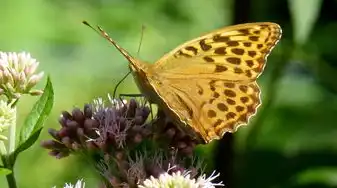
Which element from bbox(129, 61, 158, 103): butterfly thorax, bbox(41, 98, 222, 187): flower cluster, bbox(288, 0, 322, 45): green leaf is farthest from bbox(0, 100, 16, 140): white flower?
bbox(288, 0, 322, 45): green leaf

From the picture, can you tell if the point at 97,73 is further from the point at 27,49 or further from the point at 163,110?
the point at 163,110

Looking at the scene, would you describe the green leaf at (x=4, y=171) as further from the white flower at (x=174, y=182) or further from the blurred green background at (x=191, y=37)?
the blurred green background at (x=191, y=37)

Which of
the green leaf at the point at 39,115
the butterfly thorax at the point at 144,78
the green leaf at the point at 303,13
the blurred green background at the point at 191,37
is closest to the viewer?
the green leaf at the point at 39,115

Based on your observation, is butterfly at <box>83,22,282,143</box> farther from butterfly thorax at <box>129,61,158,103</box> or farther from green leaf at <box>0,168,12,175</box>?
green leaf at <box>0,168,12,175</box>

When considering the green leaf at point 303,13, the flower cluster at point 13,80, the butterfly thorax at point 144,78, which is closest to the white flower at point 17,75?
the flower cluster at point 13,80

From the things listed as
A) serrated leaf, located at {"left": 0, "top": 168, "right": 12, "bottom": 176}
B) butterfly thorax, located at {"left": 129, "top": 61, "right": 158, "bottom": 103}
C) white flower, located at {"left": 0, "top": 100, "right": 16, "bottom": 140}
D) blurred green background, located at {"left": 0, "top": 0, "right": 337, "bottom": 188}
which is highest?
butterfly thorax, located at {"left": 129, "top": 61, "right": 158, "bottom": 103}

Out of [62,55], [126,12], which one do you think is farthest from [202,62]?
[126,12]
